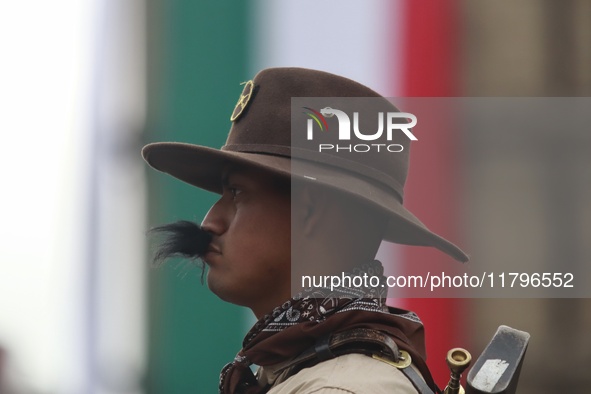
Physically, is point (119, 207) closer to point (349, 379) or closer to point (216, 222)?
point (216, 222)

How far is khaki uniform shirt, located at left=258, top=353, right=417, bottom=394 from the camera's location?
2213 millimetres

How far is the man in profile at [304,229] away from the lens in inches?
95.8

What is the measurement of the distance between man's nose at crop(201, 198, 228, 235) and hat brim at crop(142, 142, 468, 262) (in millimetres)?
131

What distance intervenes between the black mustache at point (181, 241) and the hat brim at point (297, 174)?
0.19 metres

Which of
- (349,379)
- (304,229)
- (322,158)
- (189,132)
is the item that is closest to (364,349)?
(349,379)

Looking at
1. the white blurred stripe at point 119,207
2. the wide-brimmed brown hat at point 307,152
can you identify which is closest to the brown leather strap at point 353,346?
the wide-brimmed brown hat at point 307,152

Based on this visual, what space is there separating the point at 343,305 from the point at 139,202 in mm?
4623

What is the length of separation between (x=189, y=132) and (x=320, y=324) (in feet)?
15.4

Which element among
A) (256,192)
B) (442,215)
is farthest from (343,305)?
(442,215)

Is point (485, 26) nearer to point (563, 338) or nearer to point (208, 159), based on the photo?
point (563, 338)

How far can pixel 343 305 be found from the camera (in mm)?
2467

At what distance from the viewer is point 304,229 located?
2629mm

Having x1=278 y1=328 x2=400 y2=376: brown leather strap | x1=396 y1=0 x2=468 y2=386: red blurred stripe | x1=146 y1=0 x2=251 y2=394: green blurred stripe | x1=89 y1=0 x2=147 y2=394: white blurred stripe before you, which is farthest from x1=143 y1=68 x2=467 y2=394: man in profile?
x1=89 y1=0 x2=147 y2=394: white blurred stripe

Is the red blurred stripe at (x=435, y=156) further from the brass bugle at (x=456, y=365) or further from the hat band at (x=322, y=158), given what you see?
the brass bugle at (x=456, y=365)
